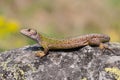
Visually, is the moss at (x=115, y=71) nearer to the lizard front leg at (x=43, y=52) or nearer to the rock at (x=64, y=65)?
the rock at (x=64, y=65)

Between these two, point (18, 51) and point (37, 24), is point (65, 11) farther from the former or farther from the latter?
point (18, 51)

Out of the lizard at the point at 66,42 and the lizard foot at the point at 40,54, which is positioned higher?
the lizard at the point at 66,42

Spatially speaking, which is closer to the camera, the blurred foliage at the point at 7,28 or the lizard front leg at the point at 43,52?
the lizard front leg at the point at 43,52

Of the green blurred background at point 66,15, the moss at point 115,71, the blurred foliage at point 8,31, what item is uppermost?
the moss at point 115,71

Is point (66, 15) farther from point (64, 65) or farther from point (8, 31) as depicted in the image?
point (64, 65)

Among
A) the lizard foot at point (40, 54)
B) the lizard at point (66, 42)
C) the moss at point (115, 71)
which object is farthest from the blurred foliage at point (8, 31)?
the moss at point (115, 71)

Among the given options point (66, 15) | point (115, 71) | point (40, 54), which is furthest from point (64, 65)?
point (66, 15)

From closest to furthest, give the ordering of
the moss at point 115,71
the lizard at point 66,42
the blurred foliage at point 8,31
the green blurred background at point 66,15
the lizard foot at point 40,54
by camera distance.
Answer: the moss at point 115,71, the lizard foot at point 40,54, the lizard at point 66,42, the blurred foliage at point 8,31, the green blurred background at point 66,15
